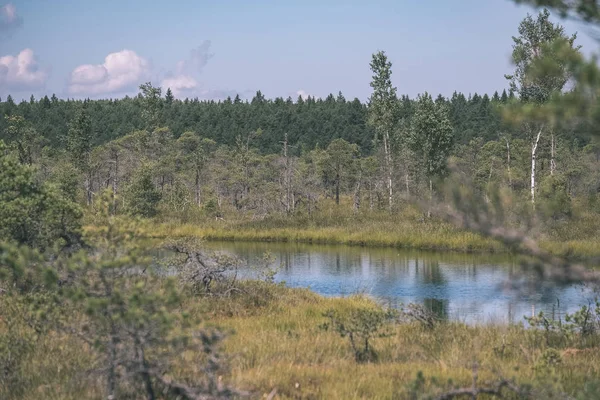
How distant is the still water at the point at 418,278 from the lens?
736 inches

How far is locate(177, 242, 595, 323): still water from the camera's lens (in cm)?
1869

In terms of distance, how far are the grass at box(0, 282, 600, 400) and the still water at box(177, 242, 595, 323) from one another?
3491mm

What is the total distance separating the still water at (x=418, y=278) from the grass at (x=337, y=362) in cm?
349

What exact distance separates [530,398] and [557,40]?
→ 13.4ft

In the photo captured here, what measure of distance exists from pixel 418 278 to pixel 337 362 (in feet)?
53.8

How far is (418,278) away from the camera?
82.8 ft

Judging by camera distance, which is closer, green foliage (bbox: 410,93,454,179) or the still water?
the still water

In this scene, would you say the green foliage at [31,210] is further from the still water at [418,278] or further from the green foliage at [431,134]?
the green foliage at [431,134]

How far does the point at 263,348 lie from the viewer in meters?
10.1

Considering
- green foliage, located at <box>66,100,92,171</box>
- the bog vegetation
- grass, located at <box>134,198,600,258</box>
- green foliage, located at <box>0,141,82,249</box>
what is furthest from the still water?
green foliage, located at <box>66,100,92,171</box>

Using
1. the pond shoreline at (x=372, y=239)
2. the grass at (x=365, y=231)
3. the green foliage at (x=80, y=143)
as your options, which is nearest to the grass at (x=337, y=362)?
the pond shoreline at (x=372, y=239)

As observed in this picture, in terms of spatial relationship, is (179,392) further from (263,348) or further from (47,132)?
(47,132)

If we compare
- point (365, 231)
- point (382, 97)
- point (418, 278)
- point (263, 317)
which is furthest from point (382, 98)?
point (263, 317)

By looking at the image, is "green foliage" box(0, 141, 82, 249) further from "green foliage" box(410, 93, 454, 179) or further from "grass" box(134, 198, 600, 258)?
"green foliage" box(410, 93, 454, 179)
